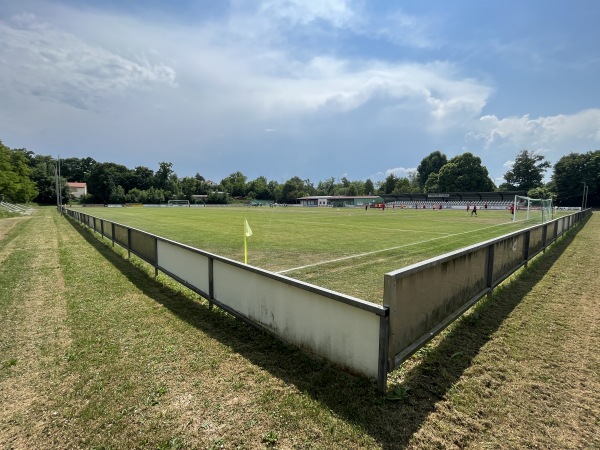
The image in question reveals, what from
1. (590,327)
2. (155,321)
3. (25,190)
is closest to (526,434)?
(590,327)

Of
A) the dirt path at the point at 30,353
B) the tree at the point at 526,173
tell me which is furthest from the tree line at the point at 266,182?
the dirt path at the point at 30,353

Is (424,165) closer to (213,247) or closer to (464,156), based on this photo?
(464,156)

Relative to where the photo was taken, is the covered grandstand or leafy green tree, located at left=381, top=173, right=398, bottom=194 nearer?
the covered grandstand

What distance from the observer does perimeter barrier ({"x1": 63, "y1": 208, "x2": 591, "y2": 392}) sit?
297 centimetres

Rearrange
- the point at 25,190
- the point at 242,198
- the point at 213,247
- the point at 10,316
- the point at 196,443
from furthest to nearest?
the point at 242,198
the point at 25,190
the point at 213,247
the point at 10,316
the point at 196,443

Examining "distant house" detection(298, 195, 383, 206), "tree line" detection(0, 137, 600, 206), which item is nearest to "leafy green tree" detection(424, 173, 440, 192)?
"tree line" detection(0, 137, 600, 206)

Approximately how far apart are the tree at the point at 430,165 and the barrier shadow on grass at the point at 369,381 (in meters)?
116

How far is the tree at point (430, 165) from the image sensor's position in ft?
374

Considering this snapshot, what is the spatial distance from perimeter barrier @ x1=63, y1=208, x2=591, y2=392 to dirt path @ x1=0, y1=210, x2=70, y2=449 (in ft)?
6.83

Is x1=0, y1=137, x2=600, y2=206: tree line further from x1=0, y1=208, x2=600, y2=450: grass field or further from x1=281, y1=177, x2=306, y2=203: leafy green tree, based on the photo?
x1=0, y1=208, x2=600, y2=450: grass field

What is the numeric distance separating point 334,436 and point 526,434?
1511 millimetres

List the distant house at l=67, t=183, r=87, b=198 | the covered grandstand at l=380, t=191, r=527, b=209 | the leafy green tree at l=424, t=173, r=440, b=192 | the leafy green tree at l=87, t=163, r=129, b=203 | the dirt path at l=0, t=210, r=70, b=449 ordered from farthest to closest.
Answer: the distant house at l=67, t=183, r=87, b=198 < the leafy green tree at l=87, t=163, r=129, b=203 < the leafy green tree at l=424, t=173, r=440, b=192 < the covered grandstand at l=380, t=191, r=527, b=209 < the dirt path at l=0, t=210, r=70, b=449

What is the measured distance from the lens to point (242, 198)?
13838 centimetres

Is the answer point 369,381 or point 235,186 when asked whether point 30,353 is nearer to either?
point 369,381
